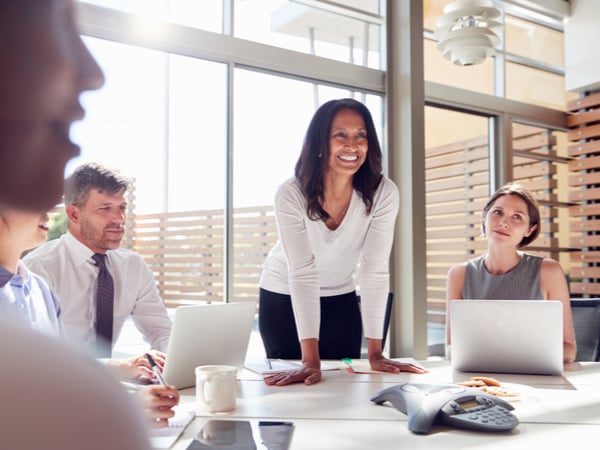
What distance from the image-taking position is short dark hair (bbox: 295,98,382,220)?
2.09m

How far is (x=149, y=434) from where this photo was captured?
0.70 ft

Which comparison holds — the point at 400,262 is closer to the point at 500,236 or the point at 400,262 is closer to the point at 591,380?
the point at 500,236

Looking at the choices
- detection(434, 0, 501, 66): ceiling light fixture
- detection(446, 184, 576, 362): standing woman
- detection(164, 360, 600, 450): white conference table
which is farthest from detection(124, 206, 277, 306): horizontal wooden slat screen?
detection(164, 360, 600, 450): white conference table

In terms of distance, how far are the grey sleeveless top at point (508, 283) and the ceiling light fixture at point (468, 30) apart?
A: 1.70 m

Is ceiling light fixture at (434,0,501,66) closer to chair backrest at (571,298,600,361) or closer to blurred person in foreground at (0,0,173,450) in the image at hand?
chair backrest at (571,298,600,361)

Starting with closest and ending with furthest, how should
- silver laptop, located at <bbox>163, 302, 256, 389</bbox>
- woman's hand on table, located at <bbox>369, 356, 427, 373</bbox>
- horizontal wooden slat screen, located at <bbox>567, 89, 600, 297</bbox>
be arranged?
silver laptop, located at <bbox>163, 302, 256, 389</bbox>, woman's hand on table, located at <bbox>369, 356, 427, 373</bbox>, horizontal wooden slat screen, located at <bbox>567, 89, 600, 297</bbox>

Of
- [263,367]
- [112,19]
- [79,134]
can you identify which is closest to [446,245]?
[112,19]

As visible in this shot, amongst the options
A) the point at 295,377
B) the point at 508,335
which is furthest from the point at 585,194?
the point at 295,377

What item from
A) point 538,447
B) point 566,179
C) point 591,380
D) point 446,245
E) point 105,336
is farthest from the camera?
point 566,179

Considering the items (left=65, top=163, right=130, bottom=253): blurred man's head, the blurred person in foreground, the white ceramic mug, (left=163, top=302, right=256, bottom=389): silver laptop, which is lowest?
the white ceramic mug

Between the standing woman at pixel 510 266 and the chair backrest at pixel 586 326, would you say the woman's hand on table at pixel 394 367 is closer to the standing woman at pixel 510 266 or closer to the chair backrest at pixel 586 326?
the standing woman at pixel 510 266

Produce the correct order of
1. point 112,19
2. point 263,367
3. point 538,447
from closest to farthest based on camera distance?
point 538,447 < point 263,367 < point 112,19

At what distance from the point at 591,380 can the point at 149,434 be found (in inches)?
69.9

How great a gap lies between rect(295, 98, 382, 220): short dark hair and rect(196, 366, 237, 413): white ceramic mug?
0.85 meters
